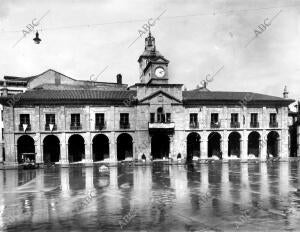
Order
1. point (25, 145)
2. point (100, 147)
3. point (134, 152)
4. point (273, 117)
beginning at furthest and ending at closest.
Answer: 1. point (273, 117)
2. point (100, 147)
3. point (134, 152)
4. point (25, 145)

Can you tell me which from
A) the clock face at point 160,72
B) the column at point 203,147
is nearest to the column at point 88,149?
the clock face at point 160,72

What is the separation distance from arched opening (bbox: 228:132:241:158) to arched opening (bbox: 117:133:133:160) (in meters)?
13.8

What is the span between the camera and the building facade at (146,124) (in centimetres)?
3859

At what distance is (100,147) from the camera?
137ft

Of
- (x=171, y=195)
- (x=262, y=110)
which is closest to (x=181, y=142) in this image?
(x=262, y=110)

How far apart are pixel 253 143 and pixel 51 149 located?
1086 inches

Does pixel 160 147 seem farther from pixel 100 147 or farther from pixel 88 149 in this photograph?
pixel 88 149

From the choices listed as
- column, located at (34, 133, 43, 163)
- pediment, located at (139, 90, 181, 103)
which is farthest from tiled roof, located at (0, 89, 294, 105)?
column, located at (34, 133, 43, 163)

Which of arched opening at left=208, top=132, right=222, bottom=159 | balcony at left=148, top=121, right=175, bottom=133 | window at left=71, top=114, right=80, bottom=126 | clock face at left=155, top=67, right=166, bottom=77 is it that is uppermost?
clock face at left=155, top=67, right=166, bottom=77

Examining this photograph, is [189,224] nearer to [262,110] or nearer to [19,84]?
[262,110]

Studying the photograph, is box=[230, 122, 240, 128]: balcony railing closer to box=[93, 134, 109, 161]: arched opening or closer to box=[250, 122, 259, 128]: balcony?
box=[250, 122, 259, 128]: balcony

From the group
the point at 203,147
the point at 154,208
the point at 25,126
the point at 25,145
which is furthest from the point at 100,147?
the point at 154,208

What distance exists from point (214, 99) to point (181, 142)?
717 centimetres

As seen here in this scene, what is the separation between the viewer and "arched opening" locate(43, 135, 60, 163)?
40.1 meters
